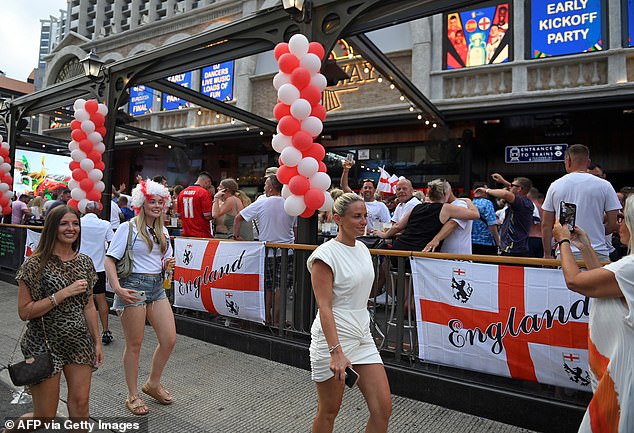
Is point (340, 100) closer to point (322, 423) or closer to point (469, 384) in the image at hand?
point (469, 384)

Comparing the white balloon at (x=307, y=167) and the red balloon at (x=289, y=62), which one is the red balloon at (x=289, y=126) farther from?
the red balloon at (x=289, y=62)

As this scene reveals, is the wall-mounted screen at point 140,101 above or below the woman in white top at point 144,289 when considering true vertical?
above

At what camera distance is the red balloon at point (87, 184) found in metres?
7.68

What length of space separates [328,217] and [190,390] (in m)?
4.92

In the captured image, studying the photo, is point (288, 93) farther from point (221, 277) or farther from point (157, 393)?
point (157, 393)

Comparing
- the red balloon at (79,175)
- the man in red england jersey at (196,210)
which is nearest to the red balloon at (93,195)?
the red balloon at (79,175)

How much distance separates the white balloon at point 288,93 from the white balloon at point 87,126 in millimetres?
4959

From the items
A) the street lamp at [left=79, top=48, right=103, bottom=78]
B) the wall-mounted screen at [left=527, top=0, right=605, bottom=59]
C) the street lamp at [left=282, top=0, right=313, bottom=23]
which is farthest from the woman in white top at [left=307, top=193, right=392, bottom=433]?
the wall-mounted screen at [left=527, top=0, right=605, bottom=59]

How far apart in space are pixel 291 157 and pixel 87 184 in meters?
4.96

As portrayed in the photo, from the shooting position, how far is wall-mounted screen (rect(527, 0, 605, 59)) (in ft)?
32.1

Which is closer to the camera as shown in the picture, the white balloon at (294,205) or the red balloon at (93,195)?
the white balloon at (294,205)

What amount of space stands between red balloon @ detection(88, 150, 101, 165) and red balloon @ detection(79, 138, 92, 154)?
0.22ft

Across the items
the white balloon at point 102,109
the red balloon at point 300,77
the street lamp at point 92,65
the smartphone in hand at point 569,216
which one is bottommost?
the smartphone in hand at point 569,216

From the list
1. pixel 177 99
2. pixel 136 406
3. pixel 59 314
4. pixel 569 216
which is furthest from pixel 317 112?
pixel 177 99
